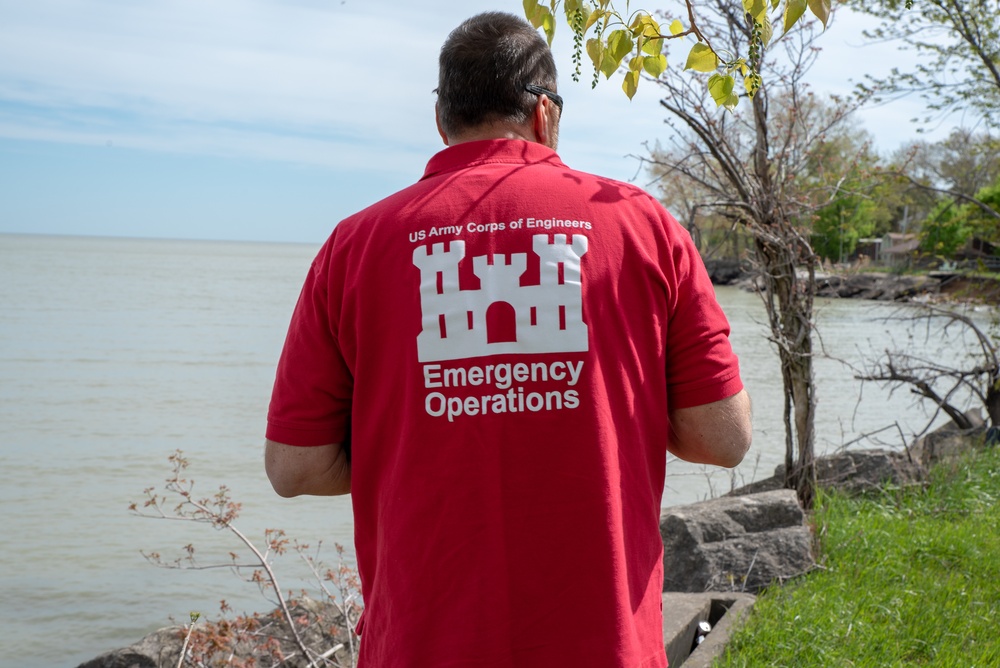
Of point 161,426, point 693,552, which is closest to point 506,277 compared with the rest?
point 693,552

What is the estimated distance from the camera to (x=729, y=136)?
618 cm

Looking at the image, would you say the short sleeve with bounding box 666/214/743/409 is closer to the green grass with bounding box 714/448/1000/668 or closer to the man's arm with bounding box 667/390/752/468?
the man's arm with bounding box 667/390/752/468

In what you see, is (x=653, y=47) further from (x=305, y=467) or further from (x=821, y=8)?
(x=305, y=467)

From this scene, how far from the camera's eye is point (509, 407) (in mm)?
1807

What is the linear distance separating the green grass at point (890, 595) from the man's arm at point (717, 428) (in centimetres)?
207

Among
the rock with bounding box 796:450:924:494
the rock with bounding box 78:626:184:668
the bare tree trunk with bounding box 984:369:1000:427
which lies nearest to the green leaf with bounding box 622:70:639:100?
the rock with bounding box 78:626:184:668

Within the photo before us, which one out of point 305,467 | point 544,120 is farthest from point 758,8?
point 305,467

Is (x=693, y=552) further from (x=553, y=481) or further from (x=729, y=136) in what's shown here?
(x=553, y=481)

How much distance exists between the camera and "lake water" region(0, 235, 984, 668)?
7.99 m

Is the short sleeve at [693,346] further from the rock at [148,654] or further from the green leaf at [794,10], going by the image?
the rock at [148,654]

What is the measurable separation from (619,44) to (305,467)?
1351mm

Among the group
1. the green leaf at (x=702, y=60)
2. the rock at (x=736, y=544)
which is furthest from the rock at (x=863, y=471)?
the green leaf at (x=702, y=60)

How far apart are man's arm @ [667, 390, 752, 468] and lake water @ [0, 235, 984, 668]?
4543mm

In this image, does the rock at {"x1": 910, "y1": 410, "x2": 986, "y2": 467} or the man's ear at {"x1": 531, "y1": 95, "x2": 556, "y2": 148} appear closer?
the man's ear at {"x1": 531, "y1": 95, "x2": 556, "y2": 148}
